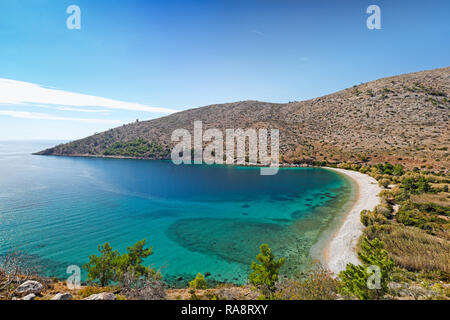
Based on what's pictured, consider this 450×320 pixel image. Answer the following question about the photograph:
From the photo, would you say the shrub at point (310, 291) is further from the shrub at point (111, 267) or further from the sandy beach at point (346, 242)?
the shrub at point (111, 267)

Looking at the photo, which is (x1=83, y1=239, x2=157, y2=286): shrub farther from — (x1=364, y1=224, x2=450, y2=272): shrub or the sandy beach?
(x1=364, y1=224, x2=450, y2=272): shrub

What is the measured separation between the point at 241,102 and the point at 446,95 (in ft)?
324

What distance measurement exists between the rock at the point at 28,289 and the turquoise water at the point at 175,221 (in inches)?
218

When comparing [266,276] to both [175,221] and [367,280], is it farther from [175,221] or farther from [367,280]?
[175,221]

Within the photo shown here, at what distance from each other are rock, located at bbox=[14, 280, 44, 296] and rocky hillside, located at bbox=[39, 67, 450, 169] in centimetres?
7115

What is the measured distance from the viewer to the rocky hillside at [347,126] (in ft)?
207


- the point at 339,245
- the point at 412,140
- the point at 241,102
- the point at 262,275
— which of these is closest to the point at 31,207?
the point at 262,275

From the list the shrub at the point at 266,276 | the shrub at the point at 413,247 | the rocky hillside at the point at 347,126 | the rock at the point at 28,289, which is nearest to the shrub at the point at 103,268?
the rock at the point at 28,289

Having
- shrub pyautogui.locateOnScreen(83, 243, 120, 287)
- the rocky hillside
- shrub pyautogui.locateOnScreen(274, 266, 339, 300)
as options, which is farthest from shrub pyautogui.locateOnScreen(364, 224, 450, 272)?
the rocky hillside

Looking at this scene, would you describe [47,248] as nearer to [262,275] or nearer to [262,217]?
[262,275]

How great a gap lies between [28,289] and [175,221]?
17664 mm

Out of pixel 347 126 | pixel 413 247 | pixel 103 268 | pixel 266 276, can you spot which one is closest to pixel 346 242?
pixel 413 247

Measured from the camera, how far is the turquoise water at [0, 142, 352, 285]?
55.4 ft

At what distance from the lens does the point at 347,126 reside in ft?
273
